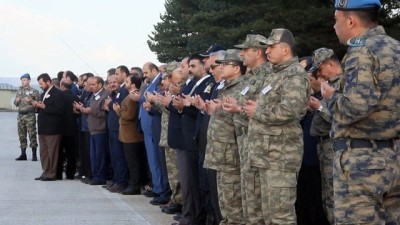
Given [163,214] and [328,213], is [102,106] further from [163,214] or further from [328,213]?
[328,213]

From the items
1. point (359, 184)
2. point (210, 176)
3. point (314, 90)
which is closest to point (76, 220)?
point (210, 176)

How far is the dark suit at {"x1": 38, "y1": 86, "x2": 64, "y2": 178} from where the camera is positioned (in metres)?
13.5

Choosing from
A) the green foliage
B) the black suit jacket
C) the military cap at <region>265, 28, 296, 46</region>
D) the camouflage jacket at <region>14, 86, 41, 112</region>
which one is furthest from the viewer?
the green foliage

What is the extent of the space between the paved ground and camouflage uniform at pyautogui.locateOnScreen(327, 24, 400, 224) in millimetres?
4788

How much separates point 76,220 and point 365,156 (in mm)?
5453

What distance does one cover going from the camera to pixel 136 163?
11.4m

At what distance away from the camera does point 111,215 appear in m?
9.56

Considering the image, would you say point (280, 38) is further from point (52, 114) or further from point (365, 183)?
point (52, 114)

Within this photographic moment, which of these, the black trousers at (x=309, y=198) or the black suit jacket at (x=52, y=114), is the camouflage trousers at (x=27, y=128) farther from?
the black trousers at (x=309, y=198)

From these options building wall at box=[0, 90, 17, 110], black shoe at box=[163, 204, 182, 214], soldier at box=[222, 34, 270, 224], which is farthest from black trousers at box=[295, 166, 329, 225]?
building wall at box=[0, 90, 17, 110]

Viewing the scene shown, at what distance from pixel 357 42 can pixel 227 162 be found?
3.07 m

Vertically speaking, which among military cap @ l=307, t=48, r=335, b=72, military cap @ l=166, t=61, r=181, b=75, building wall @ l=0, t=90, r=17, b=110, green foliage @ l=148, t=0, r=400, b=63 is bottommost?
building wall @ l=0, t=90, r=17, b=110

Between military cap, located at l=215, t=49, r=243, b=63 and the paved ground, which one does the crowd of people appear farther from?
the paved ground

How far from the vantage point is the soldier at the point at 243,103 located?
6367mm
